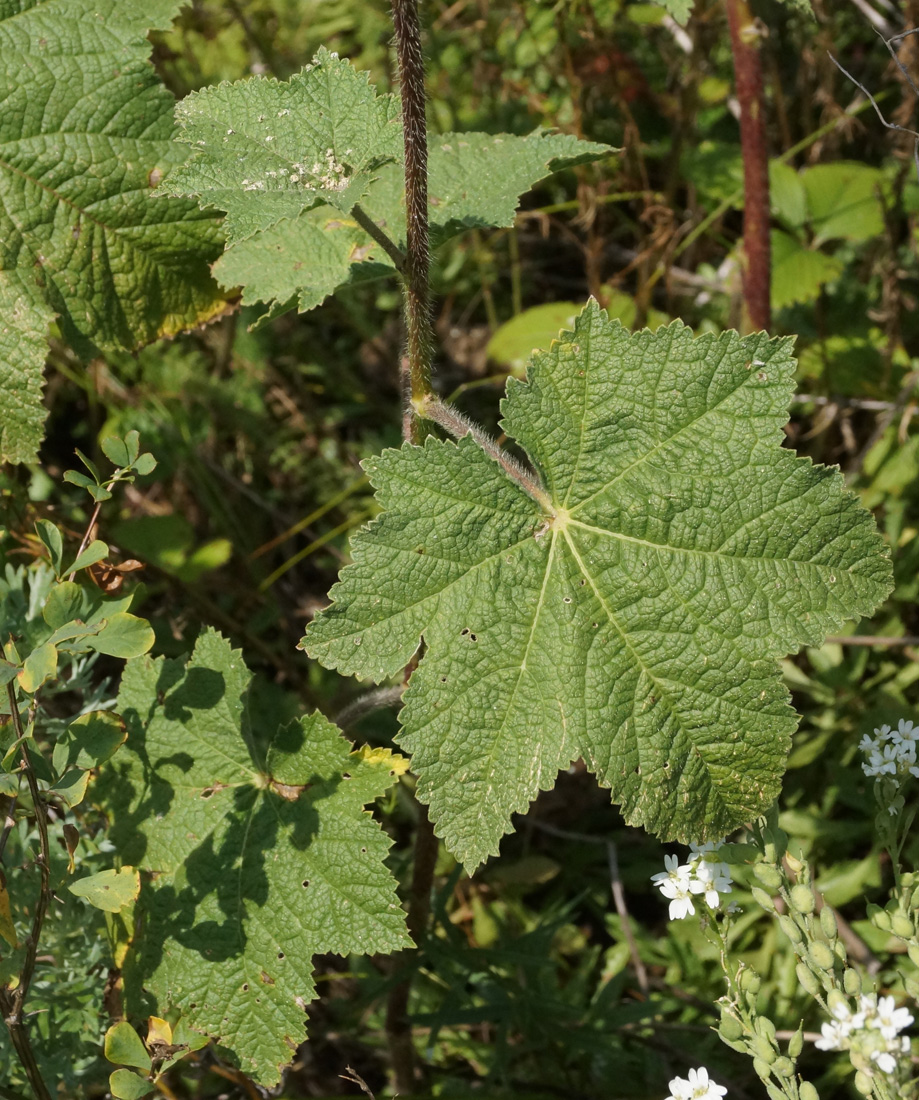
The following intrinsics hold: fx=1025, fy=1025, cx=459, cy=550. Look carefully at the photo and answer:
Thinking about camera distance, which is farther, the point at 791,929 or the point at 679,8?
the point at 679,8

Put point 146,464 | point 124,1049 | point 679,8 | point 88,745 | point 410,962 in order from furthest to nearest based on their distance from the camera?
point 410,962 → point 679,8 → point 146,464 → point 88,745 → point 124,1049

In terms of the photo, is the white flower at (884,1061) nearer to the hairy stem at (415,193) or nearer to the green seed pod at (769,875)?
the green seed pod at (769,875)

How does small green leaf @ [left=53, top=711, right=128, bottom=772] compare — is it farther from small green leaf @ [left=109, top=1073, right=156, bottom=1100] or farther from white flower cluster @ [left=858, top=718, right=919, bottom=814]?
white flower cluster @ [left=858, top=718, right=919, bottom=814]

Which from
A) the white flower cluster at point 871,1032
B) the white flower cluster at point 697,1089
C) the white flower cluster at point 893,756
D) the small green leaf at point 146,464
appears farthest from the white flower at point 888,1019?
the small green leaf at point 146,464

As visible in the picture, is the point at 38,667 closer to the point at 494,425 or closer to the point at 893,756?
the point at 893,756

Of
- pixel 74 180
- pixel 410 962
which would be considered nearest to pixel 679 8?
pixel 74 180

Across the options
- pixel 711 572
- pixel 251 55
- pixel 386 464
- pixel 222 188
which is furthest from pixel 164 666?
pixel 251 55

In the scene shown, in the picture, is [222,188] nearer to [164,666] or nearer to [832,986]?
[164,666]
